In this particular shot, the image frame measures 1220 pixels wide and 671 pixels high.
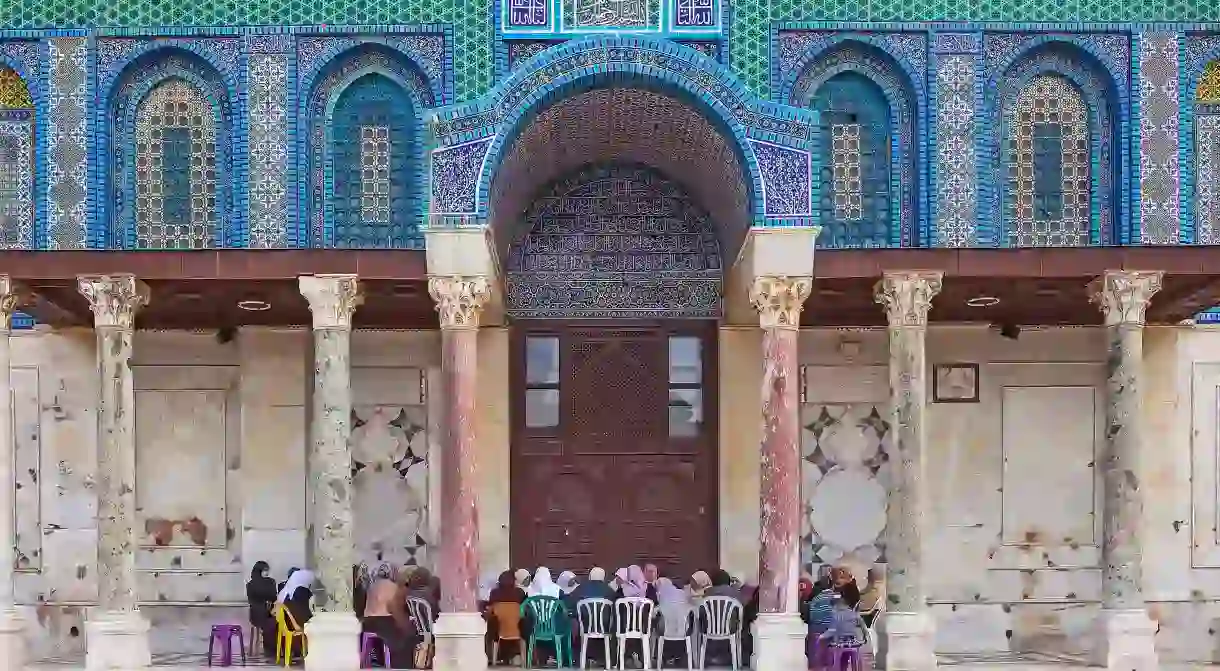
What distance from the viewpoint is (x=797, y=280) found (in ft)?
50.5

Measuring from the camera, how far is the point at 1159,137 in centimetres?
1691

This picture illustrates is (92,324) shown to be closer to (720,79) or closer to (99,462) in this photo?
(99,462)

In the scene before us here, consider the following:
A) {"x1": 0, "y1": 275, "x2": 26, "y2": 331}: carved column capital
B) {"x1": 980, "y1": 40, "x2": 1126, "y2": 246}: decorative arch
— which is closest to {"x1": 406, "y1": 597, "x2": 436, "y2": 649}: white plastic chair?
{"x1": 0, "y1": 275, "x2": 26, "y2": 331}: carved column capital

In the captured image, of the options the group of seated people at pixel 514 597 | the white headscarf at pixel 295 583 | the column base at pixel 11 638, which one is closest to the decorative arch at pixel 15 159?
the column base at pixel 11 638

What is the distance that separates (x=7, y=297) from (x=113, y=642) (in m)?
3.04

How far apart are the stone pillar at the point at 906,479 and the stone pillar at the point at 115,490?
6.34 m

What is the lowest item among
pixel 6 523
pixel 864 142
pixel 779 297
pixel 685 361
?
pixel 6 523

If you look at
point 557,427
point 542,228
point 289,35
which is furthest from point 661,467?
point 289,35

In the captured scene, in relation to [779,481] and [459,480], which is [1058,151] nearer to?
[779,481]

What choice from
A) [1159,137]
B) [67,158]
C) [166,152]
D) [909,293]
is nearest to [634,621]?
[909,293]

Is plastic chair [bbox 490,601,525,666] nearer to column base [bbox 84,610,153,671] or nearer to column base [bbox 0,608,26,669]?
column base [bbox 84,610,153,671]

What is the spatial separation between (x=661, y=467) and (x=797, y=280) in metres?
3.60

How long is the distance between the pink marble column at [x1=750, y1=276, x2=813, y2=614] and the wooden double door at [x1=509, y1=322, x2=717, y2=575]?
9.27ft

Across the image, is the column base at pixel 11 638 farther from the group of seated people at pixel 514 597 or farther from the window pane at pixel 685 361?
the window pane at pixel 685 361
